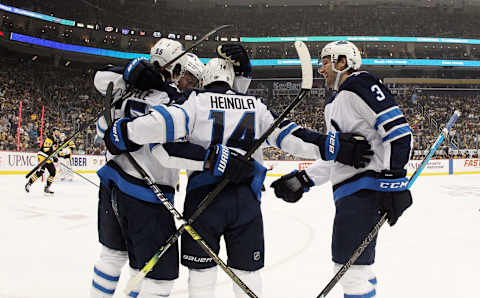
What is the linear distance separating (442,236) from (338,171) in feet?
12.5

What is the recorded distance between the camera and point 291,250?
4637 millimetres

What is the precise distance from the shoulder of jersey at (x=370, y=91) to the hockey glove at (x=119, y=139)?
1160mm

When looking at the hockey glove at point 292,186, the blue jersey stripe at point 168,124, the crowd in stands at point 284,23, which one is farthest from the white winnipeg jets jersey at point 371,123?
the crowd in stands at point 284,23

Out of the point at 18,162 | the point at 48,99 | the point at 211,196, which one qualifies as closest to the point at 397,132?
the point at 211,196

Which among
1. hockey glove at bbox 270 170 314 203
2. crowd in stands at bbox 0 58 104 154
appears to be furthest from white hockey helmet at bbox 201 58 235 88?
crowd in stands at bbox 0 58 104 154

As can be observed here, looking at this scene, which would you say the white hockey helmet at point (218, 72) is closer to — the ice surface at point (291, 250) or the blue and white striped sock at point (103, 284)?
the blue and white striped sock at point (103, 284)

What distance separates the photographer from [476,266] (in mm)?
4113

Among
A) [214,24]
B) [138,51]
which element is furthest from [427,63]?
[138,51]

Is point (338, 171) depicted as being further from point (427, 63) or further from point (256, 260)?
point (427, 63)

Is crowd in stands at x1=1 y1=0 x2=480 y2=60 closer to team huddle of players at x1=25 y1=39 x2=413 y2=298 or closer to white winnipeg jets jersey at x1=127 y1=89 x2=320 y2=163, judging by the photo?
team huddle of players at x1=25 y1=39 x2=413 y2=298

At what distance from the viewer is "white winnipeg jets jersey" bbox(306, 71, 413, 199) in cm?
212

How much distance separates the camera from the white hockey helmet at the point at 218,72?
6.97 ft

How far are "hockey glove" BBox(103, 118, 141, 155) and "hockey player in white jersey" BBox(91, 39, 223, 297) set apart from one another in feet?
0.27

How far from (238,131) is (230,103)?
5.6 inches
